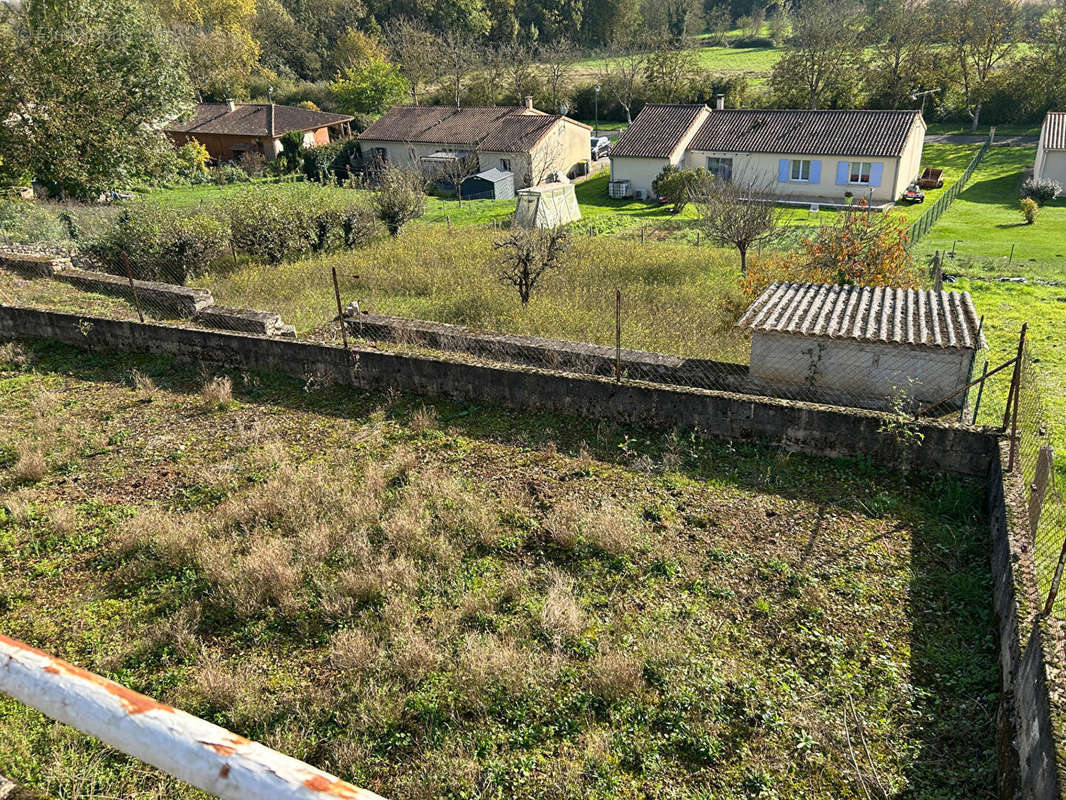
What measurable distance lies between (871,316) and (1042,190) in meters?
26.6

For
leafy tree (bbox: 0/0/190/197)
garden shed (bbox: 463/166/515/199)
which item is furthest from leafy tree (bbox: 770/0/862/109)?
leafy tree (bbox: 0/0/190/197)

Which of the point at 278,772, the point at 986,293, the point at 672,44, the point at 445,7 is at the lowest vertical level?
the point at 986,293

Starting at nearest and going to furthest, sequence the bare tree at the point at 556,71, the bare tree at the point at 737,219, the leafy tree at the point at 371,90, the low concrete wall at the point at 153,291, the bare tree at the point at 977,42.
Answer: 1. the low concrete wall at the point at 153,291
2. the bare tree at the point at 737,219
3. the bare tree at the point at 977,42
4. the leafy tree at the point at 371,90
5. the bare tree at the point at 556,71

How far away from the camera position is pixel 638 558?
6785 mm

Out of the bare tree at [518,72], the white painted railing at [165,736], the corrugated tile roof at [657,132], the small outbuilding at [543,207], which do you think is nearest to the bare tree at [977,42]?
the corrugated tile roof at [657,132]

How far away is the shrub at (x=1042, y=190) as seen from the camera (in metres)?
28.8

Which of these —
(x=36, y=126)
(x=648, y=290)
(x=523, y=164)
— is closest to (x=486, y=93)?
(x=523, y=164)

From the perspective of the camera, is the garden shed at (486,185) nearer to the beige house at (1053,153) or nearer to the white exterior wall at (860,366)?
the beige house at (1053,153)

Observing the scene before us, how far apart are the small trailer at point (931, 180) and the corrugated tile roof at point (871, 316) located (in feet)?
89.8

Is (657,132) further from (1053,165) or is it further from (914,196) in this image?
(1053,165)

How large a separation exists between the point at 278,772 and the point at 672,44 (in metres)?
73.9

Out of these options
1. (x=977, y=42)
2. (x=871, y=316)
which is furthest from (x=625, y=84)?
(x=871, y=316)

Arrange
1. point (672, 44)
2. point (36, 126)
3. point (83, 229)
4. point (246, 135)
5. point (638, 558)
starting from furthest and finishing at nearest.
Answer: point (672, 44), point (246, 135), point (36, 126), point (83, 229), point (638, 558)

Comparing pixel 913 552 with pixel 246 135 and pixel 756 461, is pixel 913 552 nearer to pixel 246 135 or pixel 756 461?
pixel 756 461
